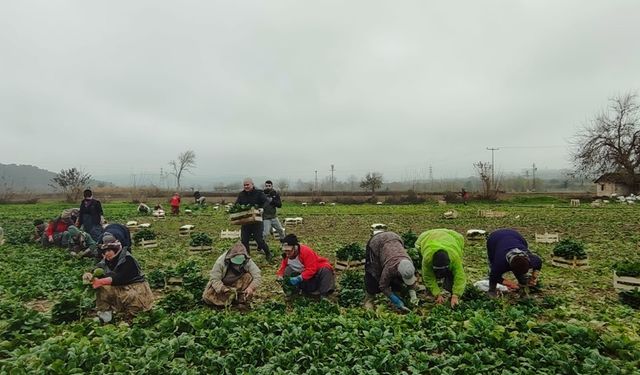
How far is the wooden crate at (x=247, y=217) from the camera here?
35.7 ft

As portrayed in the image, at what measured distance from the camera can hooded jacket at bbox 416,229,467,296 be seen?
6.66m

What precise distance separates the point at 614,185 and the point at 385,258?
194 ft

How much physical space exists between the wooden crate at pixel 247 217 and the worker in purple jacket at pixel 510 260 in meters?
5.72

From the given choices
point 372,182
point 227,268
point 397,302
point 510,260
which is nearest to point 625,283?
point 510,260

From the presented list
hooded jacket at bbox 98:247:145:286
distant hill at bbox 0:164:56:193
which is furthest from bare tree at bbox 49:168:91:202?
distant hill at bbox 0:164:56:193

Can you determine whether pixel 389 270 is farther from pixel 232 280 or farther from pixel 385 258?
pixel 232 280

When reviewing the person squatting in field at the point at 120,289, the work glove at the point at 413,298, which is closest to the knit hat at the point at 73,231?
the person squatting in field at the point at 120,289

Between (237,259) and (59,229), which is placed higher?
(237,259)

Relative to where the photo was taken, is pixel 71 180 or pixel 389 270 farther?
pixel 71 180

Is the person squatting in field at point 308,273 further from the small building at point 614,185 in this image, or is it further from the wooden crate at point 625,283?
the small building at point 614,185

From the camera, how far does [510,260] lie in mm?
6781

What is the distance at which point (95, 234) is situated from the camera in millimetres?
12617

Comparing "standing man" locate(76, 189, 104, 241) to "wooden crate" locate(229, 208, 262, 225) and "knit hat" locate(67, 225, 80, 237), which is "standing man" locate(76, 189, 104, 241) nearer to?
"knit hat" locate(67, 225, 80, 237)

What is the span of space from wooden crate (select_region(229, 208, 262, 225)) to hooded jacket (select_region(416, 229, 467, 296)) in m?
5.04
